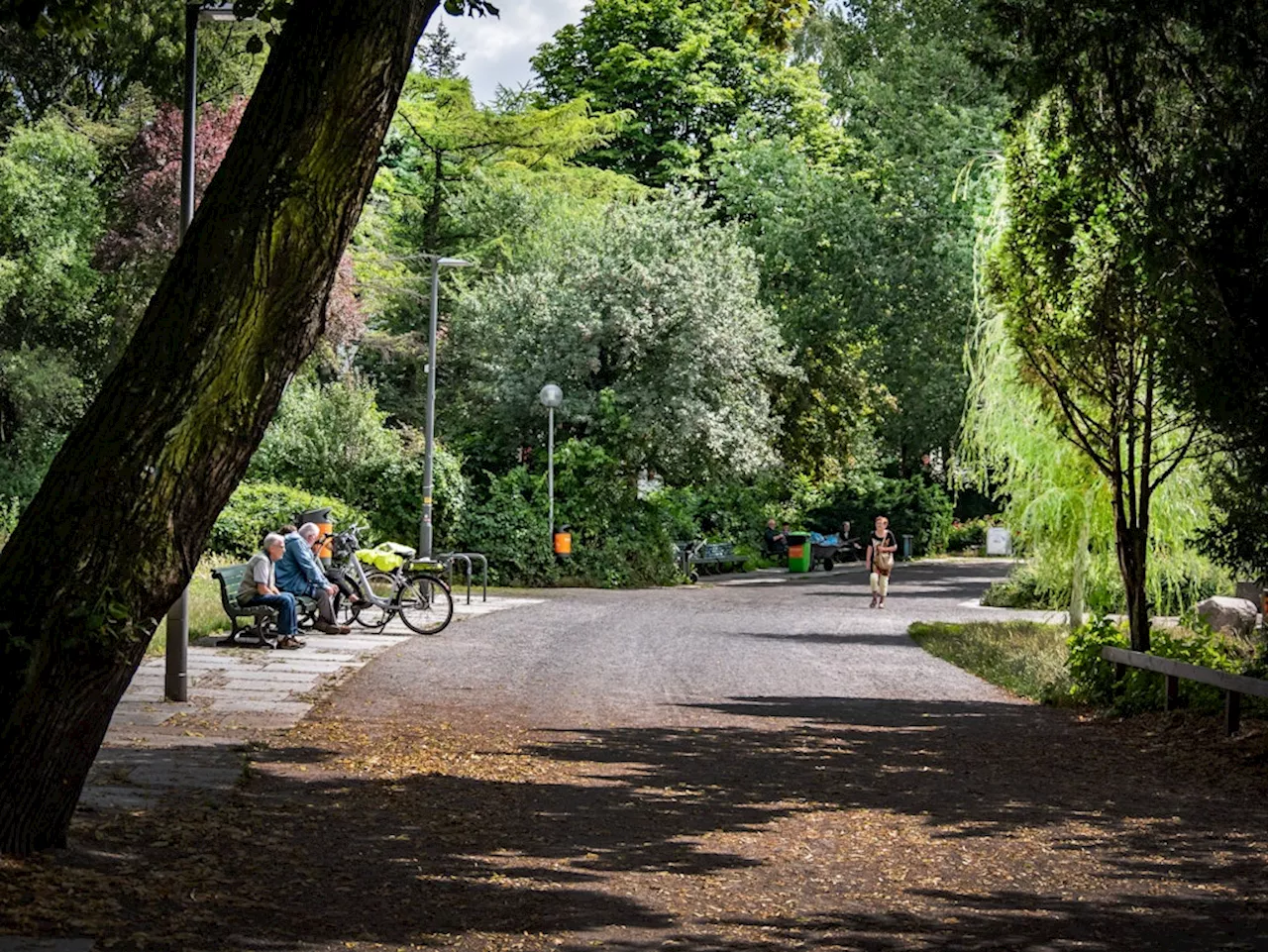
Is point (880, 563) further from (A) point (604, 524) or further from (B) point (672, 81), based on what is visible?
(B) point (672, 81)

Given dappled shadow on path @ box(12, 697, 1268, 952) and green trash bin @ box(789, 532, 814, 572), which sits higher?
green trash bin @ box(789, 532, 814, 572)

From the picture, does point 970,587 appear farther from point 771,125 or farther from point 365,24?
point 365,24

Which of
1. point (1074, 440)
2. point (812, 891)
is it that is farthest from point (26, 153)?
point (812, 891)

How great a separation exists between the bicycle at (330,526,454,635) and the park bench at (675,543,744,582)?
15.5m

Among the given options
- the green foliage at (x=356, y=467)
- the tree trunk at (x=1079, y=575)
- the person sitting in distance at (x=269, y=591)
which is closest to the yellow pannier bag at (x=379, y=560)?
the person sitting in distance at (x=269, y=591)

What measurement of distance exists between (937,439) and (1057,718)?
3676cm

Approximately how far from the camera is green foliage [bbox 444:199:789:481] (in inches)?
1458

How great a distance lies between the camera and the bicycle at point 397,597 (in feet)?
71.0

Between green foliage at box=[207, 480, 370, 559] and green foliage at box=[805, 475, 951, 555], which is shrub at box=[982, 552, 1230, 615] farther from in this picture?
green foliage at box=[805, 475, 951, 555]

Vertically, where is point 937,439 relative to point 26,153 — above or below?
below

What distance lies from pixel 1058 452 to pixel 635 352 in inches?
665

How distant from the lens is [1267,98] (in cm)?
1221

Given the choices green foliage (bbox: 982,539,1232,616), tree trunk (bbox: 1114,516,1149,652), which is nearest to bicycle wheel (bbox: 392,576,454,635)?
green foliage (bbox: 982,539,1232,616)

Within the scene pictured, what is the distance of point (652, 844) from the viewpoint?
340 inches
